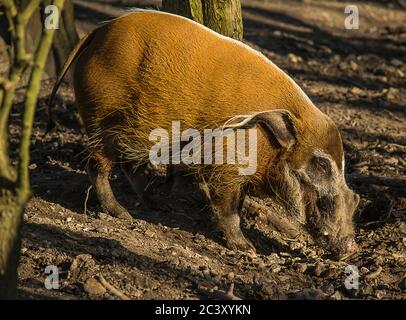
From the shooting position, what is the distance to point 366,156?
22.9 feet

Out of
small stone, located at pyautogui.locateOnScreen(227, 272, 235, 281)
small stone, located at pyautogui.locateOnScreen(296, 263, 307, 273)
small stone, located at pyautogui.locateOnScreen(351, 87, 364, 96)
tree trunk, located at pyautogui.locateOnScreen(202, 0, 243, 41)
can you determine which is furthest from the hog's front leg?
small stone, located at pyautogui.locateOnScreen(351, 87, 364, 96)

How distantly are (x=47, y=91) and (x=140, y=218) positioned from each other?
320 centimetres

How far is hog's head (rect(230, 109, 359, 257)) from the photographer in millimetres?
5184

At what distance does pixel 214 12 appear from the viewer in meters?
6.10

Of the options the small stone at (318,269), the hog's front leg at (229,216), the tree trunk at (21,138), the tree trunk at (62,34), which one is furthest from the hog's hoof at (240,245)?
the tree trunk at (62,34)

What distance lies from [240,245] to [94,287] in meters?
1.44

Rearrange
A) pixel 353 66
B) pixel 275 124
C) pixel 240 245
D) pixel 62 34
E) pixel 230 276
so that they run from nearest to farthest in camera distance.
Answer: pixel 230 276, pixel 275 124, pixel 240 245, pixel 62 34, pixel 353 66

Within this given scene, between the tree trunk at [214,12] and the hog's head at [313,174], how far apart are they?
4.05 feet

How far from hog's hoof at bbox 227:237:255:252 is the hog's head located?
1.20 ft

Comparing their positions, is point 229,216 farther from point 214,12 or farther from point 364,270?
point 214,12

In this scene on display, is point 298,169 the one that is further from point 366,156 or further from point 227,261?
point 366,156

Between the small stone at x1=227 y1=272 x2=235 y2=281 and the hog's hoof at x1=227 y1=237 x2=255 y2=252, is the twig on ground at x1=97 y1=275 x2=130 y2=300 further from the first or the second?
the hog's hoof at x1=227 y1=237 x2=255 y2=252

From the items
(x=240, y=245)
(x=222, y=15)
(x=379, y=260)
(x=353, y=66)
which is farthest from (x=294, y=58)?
(x=379, y=260)
